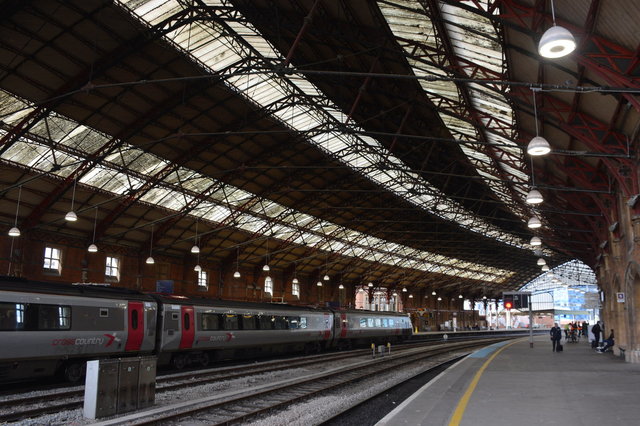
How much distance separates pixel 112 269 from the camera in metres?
35.8

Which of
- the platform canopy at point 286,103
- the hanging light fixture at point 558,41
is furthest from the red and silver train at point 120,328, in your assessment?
the hanging light fixture at point 558,41

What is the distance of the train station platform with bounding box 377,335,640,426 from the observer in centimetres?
848

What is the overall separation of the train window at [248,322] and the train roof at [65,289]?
5.81 metres

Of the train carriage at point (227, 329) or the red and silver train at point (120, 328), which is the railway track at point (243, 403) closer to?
the red and silver train at point (120, 328)

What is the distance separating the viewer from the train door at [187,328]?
19.4 metres

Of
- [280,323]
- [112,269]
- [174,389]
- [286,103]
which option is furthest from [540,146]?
[112,269]

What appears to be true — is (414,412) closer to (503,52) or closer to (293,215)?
(503,52)

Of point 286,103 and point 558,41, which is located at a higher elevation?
point 286,103

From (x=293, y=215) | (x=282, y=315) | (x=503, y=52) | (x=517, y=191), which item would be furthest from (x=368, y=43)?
(x=293, y=215)

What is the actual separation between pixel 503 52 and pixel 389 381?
38.0 ft

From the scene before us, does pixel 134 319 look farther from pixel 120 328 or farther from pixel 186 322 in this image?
pixel 186 322

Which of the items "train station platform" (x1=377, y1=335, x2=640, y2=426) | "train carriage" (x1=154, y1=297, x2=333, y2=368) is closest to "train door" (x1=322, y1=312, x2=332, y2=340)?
"train carriage" (x1=154, y1=297, x2=333, y2=368)

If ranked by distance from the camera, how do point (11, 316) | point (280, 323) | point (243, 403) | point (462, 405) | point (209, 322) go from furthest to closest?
point (280, 323), point (209, 322), point (11, 316), point (243, 403), point (462, 405)

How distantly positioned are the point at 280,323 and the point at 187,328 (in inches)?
292
